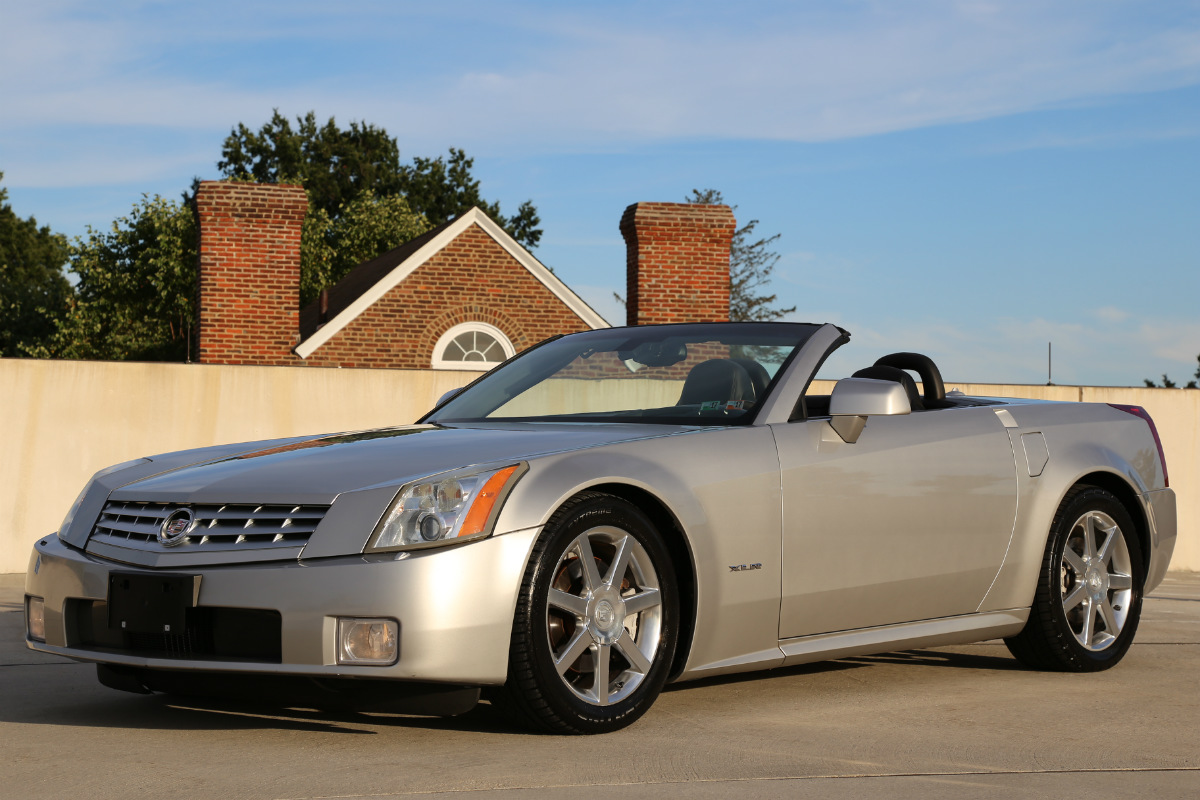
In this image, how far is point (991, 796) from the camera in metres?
3.83

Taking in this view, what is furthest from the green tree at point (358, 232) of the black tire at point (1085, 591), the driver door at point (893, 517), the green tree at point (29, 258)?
the driver door at point (893, 517)

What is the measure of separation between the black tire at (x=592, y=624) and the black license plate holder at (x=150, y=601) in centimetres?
99

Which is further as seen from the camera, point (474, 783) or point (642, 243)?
point (642, 243)

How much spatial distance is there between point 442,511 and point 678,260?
16.3 metres

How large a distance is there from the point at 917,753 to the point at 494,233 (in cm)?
2742

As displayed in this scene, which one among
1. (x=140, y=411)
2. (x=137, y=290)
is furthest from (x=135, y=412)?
(x=137, y=290)

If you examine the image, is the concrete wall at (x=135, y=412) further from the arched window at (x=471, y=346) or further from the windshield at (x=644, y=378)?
the arched window at (x=471, y=346)

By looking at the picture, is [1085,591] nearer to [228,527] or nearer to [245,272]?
[228,527]

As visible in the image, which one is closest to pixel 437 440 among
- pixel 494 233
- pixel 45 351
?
pixel 494 233

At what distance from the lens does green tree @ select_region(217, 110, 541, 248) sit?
244 ft

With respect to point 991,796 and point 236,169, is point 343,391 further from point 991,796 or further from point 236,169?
point 236,169

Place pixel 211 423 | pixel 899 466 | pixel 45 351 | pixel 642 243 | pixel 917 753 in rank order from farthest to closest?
pixel 45 351
pixel 642 243
pixel 211 423
pixel 899 466
pixel 917 753

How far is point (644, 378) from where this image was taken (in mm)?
5977

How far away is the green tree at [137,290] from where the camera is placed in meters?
48.3
